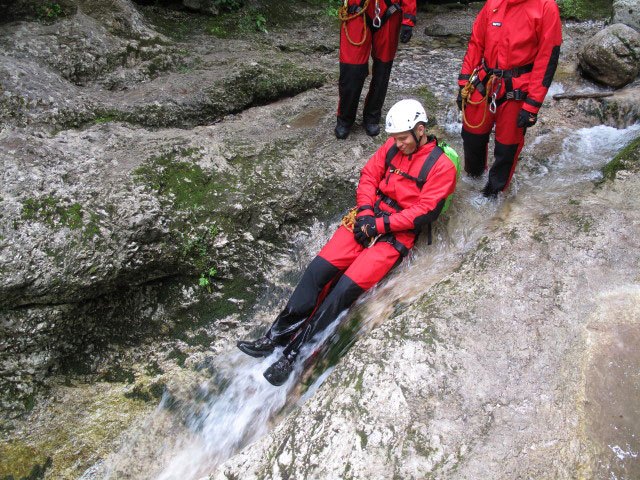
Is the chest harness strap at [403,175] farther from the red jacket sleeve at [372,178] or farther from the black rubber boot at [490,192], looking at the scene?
the black rubber boot at [490,192]

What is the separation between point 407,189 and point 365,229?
0.56m

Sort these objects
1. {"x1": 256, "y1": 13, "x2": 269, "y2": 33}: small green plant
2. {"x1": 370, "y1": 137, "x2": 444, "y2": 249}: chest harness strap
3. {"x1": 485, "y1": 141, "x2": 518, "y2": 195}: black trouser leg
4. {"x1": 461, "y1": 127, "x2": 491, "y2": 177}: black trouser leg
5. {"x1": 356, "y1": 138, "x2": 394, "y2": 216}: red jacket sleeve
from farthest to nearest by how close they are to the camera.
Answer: {"x1": 256, "y1": 13, "x2": 269, "y2": 33}: small green plant, {"x1": 461, "y1": 127, "x2": 491, "y2": 177}: black trouser leg, {"x1": 485, "y1": 141, "x2": 518, "y2": 195}: black trouser leg, {"x1": 356, "y1": 138, "x2": 394, "y2": 216}: red jacket sleeve, {"x1": 370, "y1": 137, "x2": 444, "y2": 249}: chest harness strap

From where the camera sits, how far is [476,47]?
430 cm

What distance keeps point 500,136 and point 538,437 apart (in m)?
2.94

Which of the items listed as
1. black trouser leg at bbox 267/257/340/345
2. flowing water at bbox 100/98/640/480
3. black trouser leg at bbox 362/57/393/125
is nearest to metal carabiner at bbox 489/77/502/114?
flowing water at bbox 100/98/640/480

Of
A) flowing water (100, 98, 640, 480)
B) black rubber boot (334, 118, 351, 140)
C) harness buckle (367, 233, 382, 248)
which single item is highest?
black rubber boot (334, 118, 351, 140)

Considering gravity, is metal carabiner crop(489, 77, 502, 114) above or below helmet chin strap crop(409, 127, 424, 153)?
above

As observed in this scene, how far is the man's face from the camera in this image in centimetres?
390

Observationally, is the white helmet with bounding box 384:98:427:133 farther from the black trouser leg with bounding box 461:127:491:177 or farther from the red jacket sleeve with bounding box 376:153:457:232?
the black trouser leg with bounding box 461:127:491:177

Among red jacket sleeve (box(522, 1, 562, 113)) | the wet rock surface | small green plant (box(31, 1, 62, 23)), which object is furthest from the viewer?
small green plant (box(31, 1, 62, 23))

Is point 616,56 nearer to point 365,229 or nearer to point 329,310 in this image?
point 365,229

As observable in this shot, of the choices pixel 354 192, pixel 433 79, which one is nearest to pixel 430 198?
pixel 354 192

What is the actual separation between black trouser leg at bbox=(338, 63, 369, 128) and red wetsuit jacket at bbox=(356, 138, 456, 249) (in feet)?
4.57

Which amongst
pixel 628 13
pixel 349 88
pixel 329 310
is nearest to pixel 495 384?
pixel 329 310
